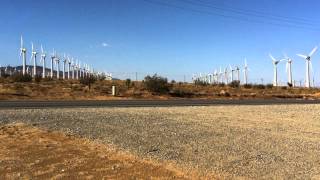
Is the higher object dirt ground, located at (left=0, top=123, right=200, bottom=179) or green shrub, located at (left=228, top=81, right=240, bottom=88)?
green shrub, located at (left=228, top=81, right=240, bottom=88)

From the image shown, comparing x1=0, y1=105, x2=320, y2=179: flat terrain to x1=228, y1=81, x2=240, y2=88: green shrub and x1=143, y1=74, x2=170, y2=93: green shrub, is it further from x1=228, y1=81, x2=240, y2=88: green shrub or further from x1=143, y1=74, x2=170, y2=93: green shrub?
x1=228, y1=81, x2=240, y2=88: green shrub

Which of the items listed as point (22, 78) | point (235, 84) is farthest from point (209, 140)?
point (235, 84)

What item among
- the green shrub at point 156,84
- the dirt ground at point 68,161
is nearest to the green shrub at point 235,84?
the green shrub at point 156,84

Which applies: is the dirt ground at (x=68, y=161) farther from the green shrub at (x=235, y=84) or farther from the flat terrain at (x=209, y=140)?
the green shrub at (x=235, y=84)

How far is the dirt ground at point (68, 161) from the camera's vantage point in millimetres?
11602

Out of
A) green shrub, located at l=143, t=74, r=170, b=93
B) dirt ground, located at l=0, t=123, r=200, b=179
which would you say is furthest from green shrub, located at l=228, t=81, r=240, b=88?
dirt ground, located at l=0, t=123, r=200, b=179

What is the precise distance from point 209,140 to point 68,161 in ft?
15.0

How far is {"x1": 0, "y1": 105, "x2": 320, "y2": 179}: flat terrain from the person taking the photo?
37.6 feet

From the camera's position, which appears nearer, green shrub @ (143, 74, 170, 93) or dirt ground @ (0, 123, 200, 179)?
dirt ground @ (0, 123, 200, 179)

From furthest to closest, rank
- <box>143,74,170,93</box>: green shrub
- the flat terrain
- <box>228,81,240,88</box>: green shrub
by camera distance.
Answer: <box>228,81,240,88</box>: green shrub → <box>143,74,170,93</box>: green shrub → the flat terrain

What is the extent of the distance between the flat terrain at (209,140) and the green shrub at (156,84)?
37083 millimetres

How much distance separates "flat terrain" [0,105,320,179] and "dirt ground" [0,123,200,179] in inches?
20.0

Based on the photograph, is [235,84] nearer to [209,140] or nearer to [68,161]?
[209,140]

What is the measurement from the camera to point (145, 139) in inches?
652
